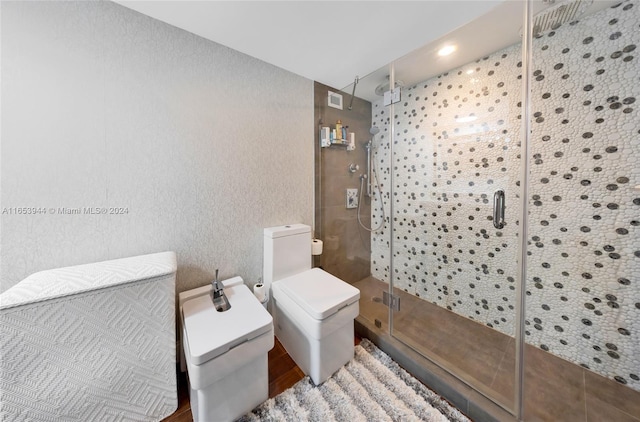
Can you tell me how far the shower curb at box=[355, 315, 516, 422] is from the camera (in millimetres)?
1064

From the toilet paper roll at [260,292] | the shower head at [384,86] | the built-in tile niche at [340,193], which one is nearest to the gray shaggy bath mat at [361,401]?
the toilet paper roll at [260,292]

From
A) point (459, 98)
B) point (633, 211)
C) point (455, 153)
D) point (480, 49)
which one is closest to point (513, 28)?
point (480, 49)

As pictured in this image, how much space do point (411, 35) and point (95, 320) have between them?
229cm

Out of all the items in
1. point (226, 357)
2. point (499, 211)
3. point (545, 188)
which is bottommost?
point (226, 357)

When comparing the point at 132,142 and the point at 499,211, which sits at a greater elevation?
the point at 132,142

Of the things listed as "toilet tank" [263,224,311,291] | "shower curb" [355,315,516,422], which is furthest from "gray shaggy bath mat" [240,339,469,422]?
"toilet tank" [263,224,311,291]

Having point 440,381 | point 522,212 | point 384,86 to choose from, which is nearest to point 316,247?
point 440,381

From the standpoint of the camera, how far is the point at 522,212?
43.3 inches

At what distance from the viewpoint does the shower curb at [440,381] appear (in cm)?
106

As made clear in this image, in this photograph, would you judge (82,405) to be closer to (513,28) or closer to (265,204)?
(265,204)

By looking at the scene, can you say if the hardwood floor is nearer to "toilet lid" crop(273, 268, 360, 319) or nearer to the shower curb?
"toilet lid" crop(273, 268, 360, 319)

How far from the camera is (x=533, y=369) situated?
4.40ft

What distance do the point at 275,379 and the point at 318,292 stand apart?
57cm

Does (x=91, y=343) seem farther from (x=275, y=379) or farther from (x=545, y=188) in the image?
(x=545, y=188)
